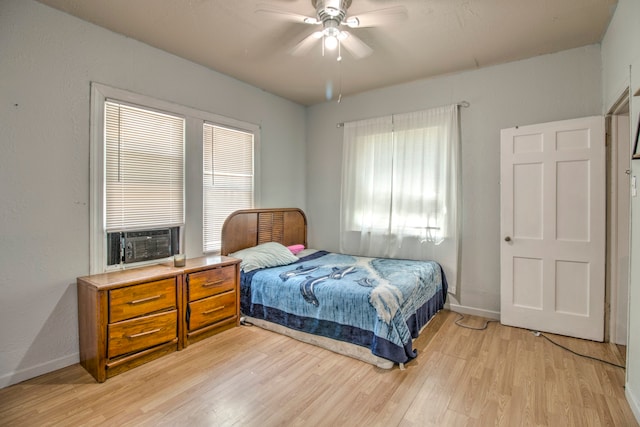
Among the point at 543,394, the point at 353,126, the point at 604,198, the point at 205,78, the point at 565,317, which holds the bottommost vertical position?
the point at 543,394

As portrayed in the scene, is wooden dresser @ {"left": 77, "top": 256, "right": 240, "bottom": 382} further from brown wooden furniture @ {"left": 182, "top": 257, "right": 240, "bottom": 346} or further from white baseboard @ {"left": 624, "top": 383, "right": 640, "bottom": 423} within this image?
white baseboard @ {"left": 624, "top": 383, "right": 640, "bottom": 423}

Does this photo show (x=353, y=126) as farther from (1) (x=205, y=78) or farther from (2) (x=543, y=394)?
(2) (x=543, y=394)

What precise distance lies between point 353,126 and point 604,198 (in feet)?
8.93

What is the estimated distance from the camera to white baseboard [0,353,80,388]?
220 cm

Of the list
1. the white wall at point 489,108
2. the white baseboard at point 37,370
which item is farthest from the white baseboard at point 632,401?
the white baseboard at point 37,370

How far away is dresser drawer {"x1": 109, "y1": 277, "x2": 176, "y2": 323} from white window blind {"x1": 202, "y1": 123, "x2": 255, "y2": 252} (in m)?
0.90

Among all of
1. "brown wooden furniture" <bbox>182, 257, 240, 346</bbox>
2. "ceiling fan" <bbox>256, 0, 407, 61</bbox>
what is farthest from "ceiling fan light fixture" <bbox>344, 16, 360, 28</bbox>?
"brown wooden furniture" <bbox>182, 257, 240, 346</bbox>

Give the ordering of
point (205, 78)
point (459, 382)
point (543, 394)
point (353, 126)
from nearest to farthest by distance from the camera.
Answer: point (543, 394), point (459, 382), point (205, 78), point (353, 126)

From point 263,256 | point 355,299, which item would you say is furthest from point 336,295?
point 263,256

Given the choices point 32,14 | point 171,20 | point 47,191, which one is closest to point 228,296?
point 47,191

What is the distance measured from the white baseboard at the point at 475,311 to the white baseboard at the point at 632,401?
4.43 ft

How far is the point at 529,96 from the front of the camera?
3.23 metres

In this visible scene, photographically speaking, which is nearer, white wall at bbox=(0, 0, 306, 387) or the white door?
white wall at bbox=(0, 0, 306, 387)

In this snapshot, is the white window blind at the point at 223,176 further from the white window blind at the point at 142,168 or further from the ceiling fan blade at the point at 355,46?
the ceiling fan blade at the point at 355,46
